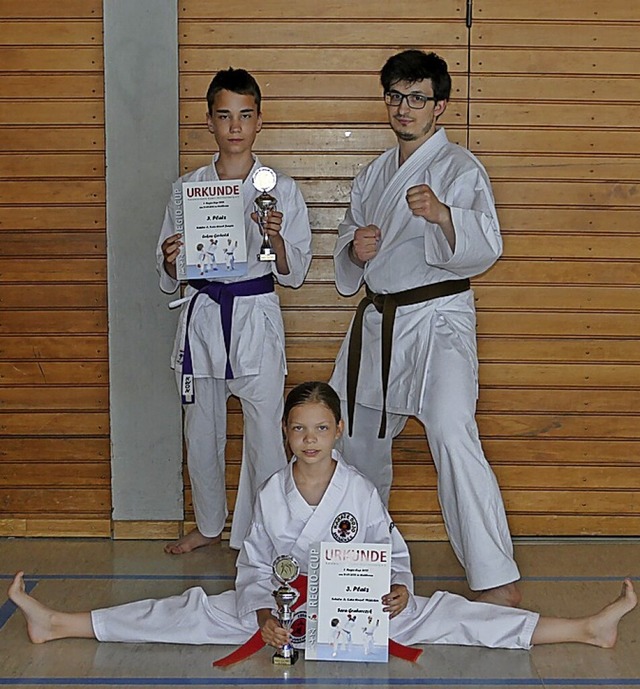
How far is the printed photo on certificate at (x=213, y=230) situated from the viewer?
3.71 m

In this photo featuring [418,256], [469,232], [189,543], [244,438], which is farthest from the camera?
[189,543]

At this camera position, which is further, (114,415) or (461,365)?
(114,415)

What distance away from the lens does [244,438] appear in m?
3.99

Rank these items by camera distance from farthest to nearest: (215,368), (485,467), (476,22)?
1. (476,22)
2. (215,368)
3. (485,467)

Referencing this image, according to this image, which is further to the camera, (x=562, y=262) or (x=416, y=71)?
(x=562, y=262)

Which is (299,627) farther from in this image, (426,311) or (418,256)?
(418,256)

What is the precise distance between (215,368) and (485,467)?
3.52ft

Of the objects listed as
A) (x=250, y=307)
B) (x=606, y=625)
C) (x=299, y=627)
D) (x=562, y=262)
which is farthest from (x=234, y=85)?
(x=606, y=625)

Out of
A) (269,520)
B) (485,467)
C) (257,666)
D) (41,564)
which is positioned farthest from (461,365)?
(41,564)

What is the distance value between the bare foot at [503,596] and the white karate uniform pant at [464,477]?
0.14 ft

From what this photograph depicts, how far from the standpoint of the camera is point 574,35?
417cm

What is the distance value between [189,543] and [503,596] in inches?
50.8

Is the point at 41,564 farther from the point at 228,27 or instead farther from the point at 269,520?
the point at 228,27

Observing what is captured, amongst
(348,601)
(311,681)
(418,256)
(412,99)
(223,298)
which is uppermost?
(412,99)
